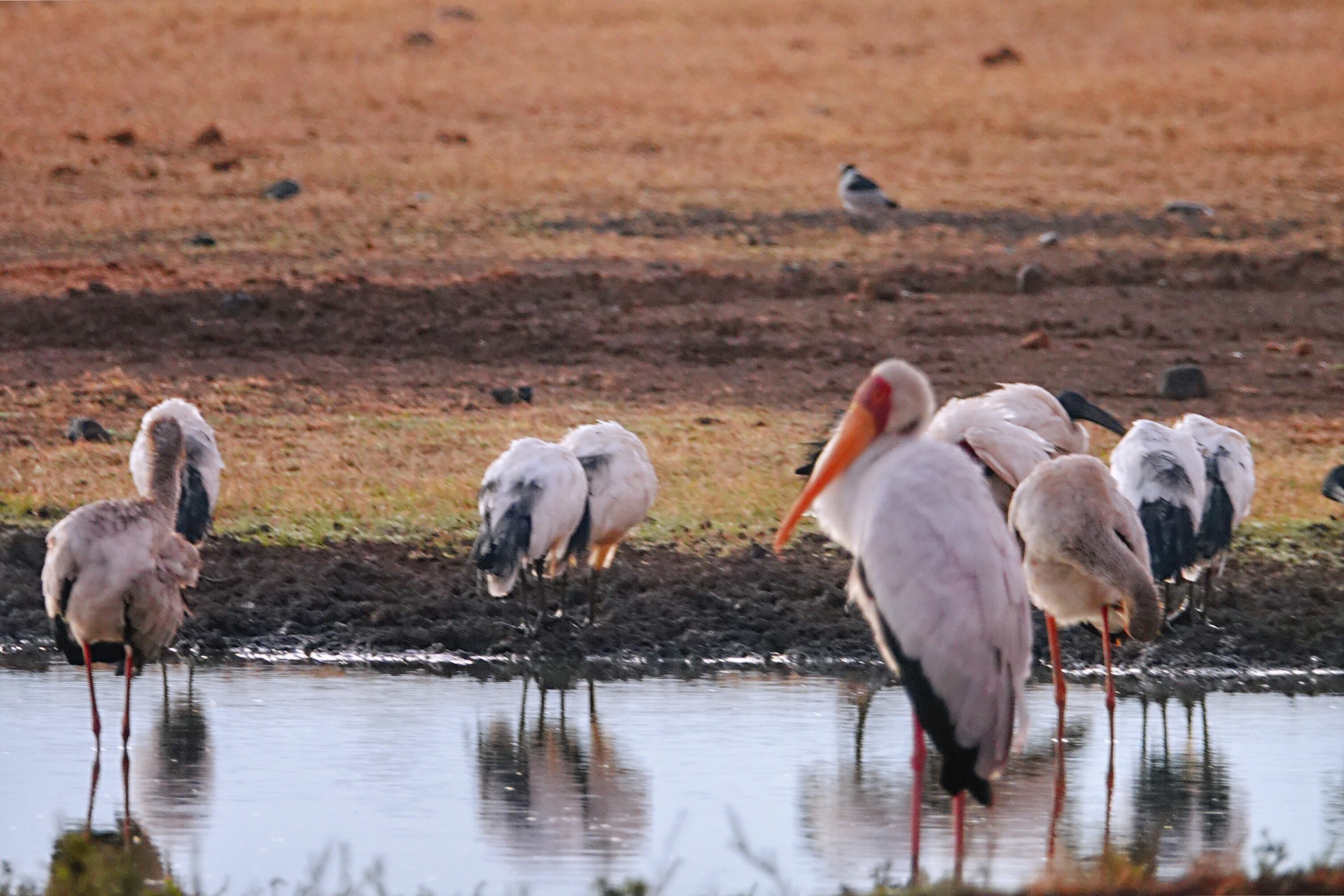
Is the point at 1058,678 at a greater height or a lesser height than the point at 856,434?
lesser

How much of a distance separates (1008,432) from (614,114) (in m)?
19.8

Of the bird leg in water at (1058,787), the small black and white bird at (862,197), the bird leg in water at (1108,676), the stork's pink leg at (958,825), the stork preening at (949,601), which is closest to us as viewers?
the stork preening at (949,601)

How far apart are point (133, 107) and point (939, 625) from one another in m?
22.8

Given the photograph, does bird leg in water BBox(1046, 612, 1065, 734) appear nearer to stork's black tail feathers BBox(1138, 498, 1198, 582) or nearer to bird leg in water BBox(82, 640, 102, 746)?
stork's black tail feathers BBox(1138, 498, 1198, 582)

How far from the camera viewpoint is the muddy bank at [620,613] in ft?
27.6

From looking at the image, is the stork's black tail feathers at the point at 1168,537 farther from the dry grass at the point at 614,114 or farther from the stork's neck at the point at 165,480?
the dry grass at the point at 614,114

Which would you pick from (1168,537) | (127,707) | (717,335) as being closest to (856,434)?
(127,707)

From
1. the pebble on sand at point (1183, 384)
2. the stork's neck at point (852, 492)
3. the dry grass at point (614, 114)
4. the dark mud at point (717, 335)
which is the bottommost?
the stork's neck at point (852, 492)

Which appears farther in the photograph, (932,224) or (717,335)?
(932,224)

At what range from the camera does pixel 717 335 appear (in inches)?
599

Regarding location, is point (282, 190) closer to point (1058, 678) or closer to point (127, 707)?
point (127, 707)

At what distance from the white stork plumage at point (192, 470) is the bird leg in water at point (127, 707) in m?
1.54

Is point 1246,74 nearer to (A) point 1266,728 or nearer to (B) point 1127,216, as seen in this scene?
(B) point 1127,216

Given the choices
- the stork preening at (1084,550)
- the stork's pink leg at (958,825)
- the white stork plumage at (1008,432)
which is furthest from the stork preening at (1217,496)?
the stork's pink leg at (958,825)
